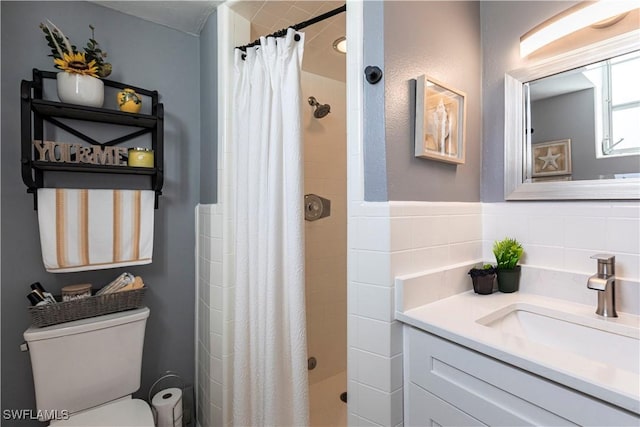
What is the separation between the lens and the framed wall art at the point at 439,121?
103 cm

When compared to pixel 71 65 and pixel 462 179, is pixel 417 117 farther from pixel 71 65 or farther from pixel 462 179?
pixel 71 65

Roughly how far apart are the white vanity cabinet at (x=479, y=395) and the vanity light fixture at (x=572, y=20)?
46.5 inches

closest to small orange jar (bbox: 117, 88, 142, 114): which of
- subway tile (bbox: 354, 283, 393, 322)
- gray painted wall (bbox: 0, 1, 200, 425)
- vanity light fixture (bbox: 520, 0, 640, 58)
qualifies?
gray painted wall (bbox: 0, 1, 200, 425)

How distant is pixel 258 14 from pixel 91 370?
1782mm

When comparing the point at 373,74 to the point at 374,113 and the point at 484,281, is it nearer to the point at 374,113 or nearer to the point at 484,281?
the point at 374,113

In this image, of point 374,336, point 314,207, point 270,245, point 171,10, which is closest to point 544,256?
point 374,336

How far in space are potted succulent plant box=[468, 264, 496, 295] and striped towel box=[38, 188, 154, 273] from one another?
1471mm

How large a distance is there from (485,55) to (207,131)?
1.38 metres

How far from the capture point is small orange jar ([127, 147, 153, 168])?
1.42 metres

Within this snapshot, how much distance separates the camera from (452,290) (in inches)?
44.5

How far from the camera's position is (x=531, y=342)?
0.76 m

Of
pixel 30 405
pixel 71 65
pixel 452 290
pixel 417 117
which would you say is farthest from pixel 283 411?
pixel 71 65

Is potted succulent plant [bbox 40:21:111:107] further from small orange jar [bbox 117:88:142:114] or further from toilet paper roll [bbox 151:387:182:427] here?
toilet paper roll [bbox 151:387:182:427]

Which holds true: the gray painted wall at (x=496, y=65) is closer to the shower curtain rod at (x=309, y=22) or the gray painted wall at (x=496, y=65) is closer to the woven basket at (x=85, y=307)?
the shower curtain rod at (x=309, y=22)
